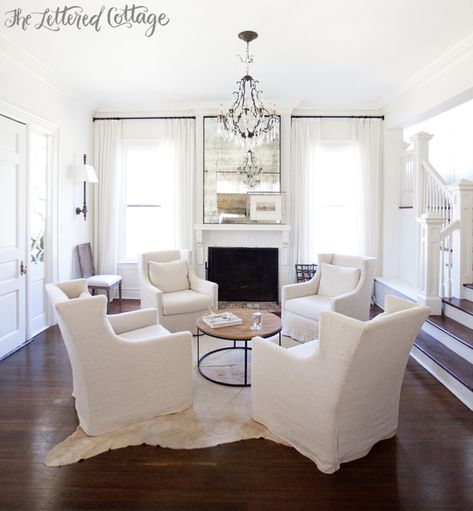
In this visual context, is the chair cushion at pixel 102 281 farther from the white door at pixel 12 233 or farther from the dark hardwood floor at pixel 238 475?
the dark hardwood floor at pixel 238 475

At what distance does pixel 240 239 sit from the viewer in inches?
251

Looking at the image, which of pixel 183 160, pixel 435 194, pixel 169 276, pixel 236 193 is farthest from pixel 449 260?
pixel 183 160

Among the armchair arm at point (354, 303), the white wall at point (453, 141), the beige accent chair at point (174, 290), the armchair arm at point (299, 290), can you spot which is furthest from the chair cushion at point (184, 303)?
the white wall at point (453, 141)

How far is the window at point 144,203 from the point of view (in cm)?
639

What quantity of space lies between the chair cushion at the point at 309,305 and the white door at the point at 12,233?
9.91 feet

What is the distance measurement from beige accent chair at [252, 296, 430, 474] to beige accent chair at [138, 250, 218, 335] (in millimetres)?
1976

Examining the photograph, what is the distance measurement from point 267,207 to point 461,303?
3025mm

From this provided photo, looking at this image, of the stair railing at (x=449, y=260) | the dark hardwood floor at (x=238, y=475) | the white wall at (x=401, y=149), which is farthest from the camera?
the white wall at (x=401, y=149)

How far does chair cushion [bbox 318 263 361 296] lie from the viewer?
4.55 m

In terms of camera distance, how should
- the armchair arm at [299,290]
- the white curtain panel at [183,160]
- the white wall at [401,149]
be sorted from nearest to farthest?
the armchair arm at [299,290] < the white wall at [401,149] < the white curtain panel at [183,160]

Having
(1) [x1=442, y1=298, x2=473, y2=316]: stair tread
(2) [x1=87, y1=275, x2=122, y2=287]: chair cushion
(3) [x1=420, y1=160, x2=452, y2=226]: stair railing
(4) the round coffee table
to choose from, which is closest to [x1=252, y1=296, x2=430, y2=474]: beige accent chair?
(4) the round coffee table

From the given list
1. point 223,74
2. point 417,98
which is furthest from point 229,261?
point 417,98

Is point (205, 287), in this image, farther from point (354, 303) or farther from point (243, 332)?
point (354, 303)

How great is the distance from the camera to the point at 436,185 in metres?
5.05
